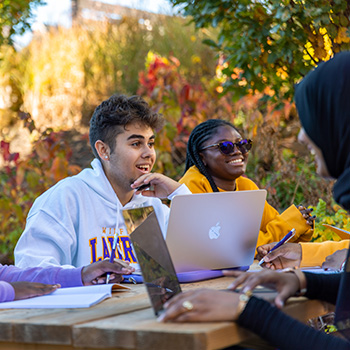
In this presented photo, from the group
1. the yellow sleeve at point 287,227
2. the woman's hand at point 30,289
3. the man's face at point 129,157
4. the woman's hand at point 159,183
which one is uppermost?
the man's face at point 129,157

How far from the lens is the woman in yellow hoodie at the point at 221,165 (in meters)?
3.59

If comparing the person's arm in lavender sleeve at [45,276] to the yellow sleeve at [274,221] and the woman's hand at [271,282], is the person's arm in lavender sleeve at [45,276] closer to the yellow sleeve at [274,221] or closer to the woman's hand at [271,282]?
the woman's hand at [271,282]

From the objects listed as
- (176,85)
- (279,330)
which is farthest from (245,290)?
(176,85)

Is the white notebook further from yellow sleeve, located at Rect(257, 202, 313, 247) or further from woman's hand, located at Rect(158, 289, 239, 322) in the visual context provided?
yellow sleeve, located at Rect(257, 202, 313, 247)

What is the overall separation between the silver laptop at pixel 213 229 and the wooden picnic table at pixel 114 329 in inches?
15.0

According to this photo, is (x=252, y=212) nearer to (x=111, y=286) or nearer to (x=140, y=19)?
(x=111, y=286)

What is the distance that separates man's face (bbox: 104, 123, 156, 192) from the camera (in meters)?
3.18

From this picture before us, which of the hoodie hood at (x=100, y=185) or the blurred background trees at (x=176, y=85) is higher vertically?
→ the blurred background trees at (x=176, y=85)

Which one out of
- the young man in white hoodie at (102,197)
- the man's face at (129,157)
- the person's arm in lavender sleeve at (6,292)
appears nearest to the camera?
the person's arm in lavender sleeve at (6,292)

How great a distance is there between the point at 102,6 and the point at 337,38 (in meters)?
8.59

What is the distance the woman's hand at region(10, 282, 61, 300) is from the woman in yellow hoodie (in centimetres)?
166

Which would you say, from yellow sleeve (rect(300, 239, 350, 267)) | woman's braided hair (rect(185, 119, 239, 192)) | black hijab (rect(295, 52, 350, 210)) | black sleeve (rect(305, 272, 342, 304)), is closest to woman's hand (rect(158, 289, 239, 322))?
black sleeve (rect(305, 272, 342, 304))

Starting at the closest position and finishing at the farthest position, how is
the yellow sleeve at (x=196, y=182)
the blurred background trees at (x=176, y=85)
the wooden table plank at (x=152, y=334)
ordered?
the wooden table plank at (x=152, y=334) < the yellow sleeve at (x=196, y=182) < the blurred background trees at (x=176, y=85)

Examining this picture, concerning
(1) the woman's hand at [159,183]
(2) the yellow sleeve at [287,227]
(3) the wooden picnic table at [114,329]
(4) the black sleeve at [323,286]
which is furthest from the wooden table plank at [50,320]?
(2) the yellow sleeve at [287,227]
